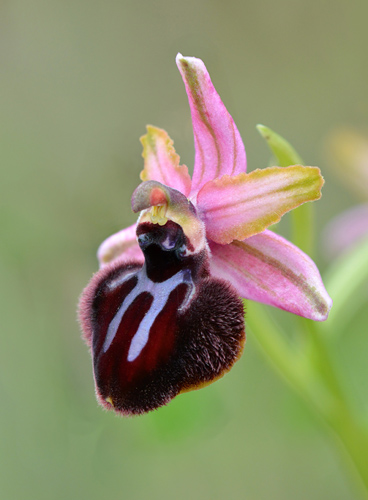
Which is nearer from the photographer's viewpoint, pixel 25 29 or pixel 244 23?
pixel 25 29

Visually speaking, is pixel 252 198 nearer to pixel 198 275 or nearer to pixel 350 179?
pixel 198 275

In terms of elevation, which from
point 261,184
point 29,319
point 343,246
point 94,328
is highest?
point 261,184

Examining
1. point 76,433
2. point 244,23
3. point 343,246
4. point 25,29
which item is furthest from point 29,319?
point 244,23

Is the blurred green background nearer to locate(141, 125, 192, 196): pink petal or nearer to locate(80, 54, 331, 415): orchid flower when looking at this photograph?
locate(141, 125, 192, 196): pink petal

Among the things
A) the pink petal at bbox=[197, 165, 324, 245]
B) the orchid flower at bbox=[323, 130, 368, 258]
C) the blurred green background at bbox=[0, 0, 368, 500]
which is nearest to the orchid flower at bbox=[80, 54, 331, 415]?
the pink petal at bbox=[197, 165, 324, 245]

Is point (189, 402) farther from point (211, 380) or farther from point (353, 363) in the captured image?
point (353, 363)

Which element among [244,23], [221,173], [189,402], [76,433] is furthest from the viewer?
[244,23]
